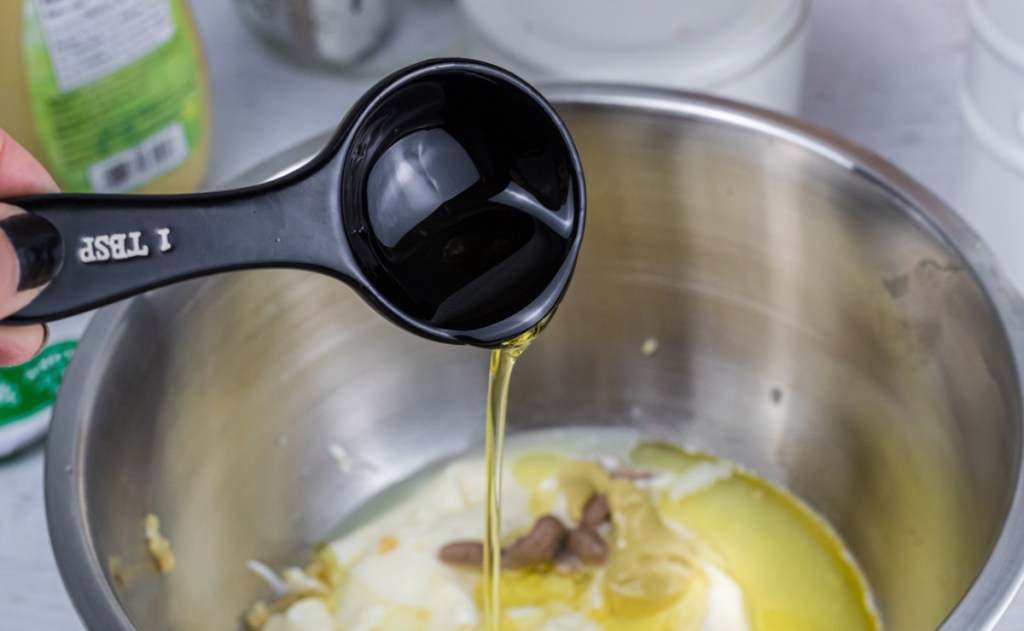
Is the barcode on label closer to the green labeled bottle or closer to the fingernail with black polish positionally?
the green labeled bottle

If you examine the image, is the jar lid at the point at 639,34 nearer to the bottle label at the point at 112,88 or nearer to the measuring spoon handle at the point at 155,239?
the bottle label at the point at 112,88

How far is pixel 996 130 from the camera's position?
893 millimetres

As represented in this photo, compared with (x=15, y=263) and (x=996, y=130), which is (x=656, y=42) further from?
(x=15, y=263)

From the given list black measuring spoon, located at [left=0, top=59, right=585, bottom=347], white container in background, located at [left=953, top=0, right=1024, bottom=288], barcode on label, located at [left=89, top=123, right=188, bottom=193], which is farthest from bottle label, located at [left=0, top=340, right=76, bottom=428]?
white container in background, located at [left=953, top=0, right=1024, bottom=288]

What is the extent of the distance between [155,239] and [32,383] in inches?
15.1

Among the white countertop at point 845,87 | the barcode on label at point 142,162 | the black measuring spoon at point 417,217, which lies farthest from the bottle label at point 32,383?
the black measuring spoon at point 417,217

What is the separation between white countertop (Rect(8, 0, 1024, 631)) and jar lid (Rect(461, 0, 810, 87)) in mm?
172

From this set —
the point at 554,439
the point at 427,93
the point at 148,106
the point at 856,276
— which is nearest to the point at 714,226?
the point at 856,276

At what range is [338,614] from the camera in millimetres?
890

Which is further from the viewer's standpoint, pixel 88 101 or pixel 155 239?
pixel 88 101

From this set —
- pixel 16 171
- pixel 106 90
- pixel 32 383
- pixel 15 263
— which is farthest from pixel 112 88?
pixel 15 263

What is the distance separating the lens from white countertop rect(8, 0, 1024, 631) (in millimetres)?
1123

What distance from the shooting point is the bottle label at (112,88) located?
884 millimetres

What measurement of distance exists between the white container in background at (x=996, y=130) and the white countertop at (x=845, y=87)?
0.44 ft
